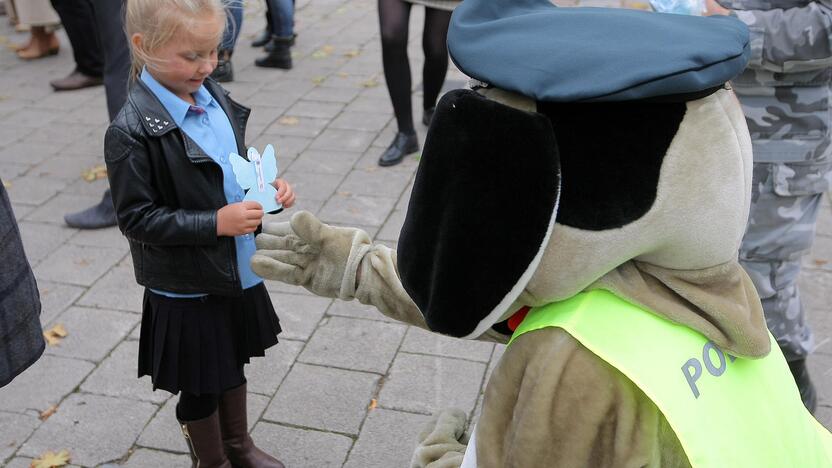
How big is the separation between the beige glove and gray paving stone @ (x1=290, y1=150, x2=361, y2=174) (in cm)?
339

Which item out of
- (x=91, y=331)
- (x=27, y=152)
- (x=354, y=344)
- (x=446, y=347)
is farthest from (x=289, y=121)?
(x=446, y=347)

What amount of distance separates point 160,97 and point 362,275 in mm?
879

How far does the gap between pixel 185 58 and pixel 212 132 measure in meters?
0.21

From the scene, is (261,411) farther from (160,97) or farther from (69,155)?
(69,155)

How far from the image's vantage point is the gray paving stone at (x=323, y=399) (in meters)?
3.16

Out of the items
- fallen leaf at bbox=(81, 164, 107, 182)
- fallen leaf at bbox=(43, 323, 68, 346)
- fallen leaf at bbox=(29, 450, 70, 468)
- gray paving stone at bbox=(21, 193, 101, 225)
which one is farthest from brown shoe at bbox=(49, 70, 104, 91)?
fallen leaf at bbox=(29, 450, 70, 468)

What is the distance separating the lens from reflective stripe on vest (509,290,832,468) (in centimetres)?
131

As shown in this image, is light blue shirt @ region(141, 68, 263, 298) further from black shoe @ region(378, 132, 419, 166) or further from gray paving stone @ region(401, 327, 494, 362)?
A: black shoe @ region(378, 132, 419, 166)

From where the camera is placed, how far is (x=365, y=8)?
8.87 meters

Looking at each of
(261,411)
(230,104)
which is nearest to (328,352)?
(261,411)

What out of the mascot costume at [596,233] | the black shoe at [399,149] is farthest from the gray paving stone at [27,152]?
the mascot costume at [596,233]

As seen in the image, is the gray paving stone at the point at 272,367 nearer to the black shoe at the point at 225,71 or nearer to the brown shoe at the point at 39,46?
the black shoe at the point at 225,71

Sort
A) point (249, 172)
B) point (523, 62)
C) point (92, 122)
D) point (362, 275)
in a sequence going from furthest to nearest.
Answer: point (92, 122) < point (249, 172) < point (362, 275) < point (523, 62)

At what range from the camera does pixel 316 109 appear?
6.18m
